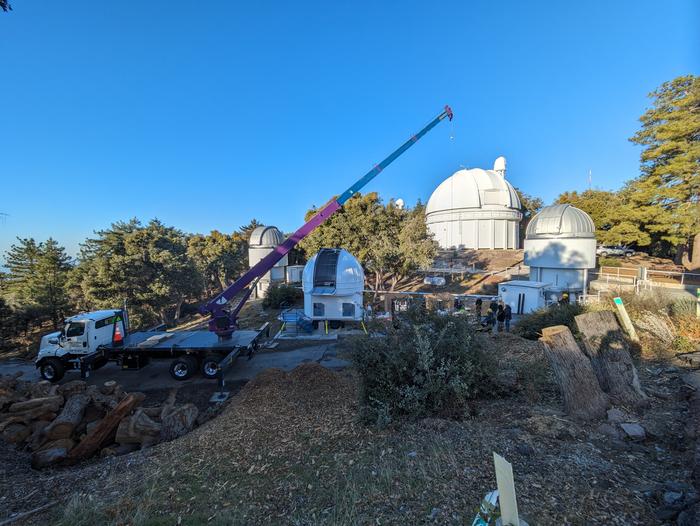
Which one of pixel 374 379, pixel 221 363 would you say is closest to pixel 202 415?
pixel 221 363

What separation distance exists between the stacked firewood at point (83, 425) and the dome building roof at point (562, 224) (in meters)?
22.6

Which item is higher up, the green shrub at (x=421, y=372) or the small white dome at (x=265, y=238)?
the small white dome at (x=265, y=238)

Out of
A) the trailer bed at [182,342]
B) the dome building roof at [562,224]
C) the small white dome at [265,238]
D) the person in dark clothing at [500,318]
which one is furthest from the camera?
the small white dome at [265,238]

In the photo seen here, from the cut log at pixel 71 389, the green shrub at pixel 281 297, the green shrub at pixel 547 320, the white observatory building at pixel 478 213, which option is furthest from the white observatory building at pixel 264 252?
the green shrub at pixel 547 320

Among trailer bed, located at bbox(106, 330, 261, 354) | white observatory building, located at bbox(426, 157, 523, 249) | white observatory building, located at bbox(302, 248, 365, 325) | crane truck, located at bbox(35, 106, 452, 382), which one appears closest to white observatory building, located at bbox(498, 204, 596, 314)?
white observatory building, located at bbox(302, 248, 365, 325)

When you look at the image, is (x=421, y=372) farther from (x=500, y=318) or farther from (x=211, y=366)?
(x=500, y=318)

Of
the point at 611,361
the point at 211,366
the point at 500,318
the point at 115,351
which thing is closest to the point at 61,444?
the point at 211,366

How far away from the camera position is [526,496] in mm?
3172

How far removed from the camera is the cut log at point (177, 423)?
675 centimetres

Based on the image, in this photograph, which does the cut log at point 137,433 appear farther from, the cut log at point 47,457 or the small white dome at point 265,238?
the small white dome at point 265,238

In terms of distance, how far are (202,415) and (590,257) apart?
23.3m

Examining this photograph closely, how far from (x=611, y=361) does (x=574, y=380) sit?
113 cm

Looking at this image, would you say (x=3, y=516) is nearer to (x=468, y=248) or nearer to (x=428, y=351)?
(x=428, y=351)

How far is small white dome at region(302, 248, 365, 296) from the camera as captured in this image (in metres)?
17.4
